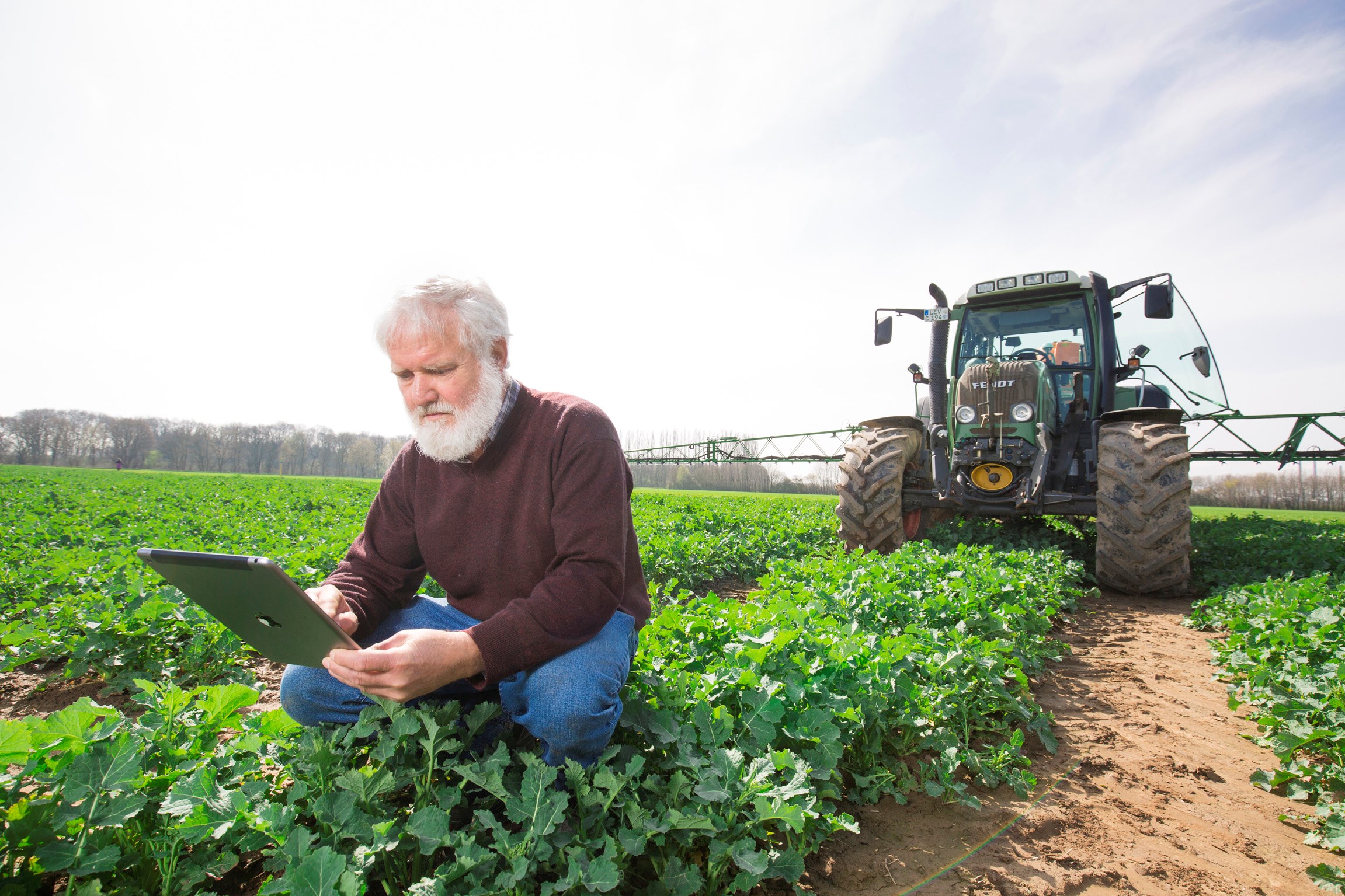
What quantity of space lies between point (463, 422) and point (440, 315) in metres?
0.34

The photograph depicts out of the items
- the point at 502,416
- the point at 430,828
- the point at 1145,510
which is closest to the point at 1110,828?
the point at 430,828

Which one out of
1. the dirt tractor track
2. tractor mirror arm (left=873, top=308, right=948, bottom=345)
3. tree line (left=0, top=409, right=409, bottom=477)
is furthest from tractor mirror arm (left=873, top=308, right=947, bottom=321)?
tree line (left=0, top=409, right=409, bottom=477)

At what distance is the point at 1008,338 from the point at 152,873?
24.1 ft

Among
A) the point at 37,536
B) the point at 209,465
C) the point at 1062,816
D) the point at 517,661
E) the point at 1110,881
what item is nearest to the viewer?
the point at 517,661

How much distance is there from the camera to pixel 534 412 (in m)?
2.06

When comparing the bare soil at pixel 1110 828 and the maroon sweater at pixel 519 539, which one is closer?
the maroon sweater at pixel 519 539

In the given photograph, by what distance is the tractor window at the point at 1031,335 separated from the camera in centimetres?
636

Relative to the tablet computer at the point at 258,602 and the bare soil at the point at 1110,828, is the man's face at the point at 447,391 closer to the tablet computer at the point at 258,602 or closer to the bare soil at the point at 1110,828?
the tablet computer at the point at 258,602

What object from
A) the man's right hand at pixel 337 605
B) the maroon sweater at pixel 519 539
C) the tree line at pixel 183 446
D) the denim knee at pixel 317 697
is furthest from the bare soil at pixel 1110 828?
the tree line at pixel 183 446

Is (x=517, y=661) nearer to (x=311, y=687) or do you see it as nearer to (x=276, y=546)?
(x=311, y=687)

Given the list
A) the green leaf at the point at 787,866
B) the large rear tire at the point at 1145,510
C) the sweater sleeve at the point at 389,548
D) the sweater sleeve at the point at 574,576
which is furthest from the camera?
the large rear tire at the point at 1145,510

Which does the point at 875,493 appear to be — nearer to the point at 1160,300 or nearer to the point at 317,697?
the point at 1160,300

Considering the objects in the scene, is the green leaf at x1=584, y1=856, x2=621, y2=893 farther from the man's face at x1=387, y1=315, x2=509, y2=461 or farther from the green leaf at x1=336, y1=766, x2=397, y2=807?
the man's face at x1=387, y1=315, x2=509, y2=461

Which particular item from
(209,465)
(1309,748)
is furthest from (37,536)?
(209,465)
